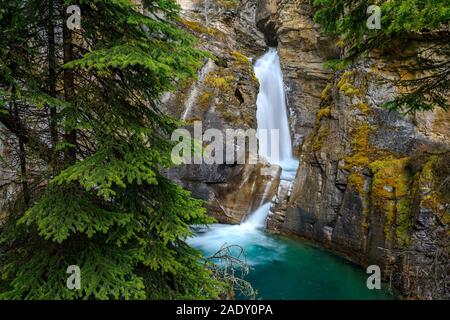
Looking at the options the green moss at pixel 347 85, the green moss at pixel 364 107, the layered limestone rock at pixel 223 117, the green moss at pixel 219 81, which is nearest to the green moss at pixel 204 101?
the layered limestone rock at pixel 223 117

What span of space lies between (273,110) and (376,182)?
1250 cm

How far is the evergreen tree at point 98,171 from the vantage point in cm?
360

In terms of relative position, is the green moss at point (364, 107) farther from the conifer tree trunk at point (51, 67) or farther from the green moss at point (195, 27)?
the green moss at point (195, 27)

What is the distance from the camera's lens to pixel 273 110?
22.3 meters

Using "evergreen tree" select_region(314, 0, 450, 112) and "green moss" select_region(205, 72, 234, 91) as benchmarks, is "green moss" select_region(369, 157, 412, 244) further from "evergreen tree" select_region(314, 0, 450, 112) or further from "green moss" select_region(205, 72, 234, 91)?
"green moss" select_region(205, 72, 234, 91)

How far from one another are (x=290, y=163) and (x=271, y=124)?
3.09 metres

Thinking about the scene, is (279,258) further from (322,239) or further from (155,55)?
(155,55)

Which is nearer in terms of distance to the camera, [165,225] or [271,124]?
[165,225]

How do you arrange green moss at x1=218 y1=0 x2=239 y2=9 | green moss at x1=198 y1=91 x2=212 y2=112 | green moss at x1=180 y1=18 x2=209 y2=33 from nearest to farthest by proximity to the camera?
green moss at x1=198 y1=91 x2=212 y2=112 < green moss at x1=180 y1=18 x2=209 y2=33 < green moss at x1=218 y1=0 x2=239 y2=9

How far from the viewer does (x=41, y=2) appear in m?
4.29

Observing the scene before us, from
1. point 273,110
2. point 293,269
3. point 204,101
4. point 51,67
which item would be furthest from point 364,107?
point 51,67

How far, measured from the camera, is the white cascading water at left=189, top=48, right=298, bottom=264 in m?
14.0

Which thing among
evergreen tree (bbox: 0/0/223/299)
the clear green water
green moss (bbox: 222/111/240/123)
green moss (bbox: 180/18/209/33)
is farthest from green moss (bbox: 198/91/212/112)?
evergreen tree (bbox: 0/0/223/299)
